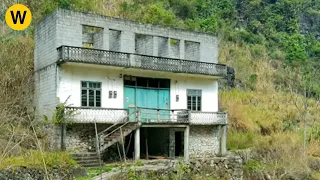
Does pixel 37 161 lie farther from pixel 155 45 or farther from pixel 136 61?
pixel 155 45

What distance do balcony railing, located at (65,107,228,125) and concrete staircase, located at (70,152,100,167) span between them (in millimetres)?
1556

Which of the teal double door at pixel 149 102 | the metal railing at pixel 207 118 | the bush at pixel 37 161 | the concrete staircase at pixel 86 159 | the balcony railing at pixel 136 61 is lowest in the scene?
the concrete staircase at pixel 86 159

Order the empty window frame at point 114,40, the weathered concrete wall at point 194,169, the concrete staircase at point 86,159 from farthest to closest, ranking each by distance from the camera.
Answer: the empty window frame at point 114,40 → the concrete staircase at point 86,159 → the weathered concrete wall at point 194,169

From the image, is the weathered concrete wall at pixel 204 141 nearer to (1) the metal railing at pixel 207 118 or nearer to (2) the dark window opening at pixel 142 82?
(1) the metal railing at pixel 207 118

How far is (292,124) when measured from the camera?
99.0ft

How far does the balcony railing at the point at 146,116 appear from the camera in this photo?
60.7 feet

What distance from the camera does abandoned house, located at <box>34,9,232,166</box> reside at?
62.3ft

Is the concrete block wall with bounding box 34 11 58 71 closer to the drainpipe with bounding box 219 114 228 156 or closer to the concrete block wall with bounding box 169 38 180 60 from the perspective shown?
the concrete block wall with bounding box 169 38 180 60

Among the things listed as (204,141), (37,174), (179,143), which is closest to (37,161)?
(37,174)

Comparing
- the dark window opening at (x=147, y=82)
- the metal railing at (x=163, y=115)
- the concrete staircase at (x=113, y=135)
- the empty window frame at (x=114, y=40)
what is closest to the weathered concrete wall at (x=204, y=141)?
the metal railing at (x=163, y=115)

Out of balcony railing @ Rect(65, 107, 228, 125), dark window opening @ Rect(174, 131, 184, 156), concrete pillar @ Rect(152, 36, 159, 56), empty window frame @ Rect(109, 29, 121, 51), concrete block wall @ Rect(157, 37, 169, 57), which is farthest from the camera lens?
dark window opening @ Rect(174, 131, 184, 156)

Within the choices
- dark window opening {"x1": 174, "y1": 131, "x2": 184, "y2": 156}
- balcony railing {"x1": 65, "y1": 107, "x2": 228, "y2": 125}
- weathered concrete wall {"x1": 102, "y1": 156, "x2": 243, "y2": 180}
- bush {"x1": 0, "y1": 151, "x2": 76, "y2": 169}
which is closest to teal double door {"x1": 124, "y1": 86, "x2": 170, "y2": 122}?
balcony railing {"x1": 65, "y1": 107, "x2": 228, "y2": 125}

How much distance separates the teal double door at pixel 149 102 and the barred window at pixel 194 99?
4.75 ft

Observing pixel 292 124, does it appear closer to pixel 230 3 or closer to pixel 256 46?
pixel 256 46
